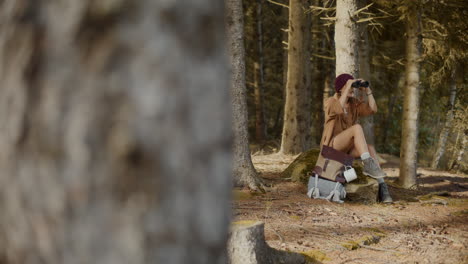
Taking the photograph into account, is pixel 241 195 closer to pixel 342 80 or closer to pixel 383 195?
pixel 342 80

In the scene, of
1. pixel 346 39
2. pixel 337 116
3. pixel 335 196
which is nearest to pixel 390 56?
pixel 346 39

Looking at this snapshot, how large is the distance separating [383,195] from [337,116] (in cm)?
143

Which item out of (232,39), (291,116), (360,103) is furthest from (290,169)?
(291,116)

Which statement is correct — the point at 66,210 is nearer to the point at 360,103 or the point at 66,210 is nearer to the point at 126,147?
the point at 126,147

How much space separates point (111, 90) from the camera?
1.21m

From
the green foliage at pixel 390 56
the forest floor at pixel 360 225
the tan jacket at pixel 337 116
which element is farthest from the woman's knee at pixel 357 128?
the green foliage at pixel 390 56

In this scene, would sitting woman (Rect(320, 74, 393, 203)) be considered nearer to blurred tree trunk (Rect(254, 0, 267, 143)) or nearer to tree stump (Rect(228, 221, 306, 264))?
tree stump (Rect(228, 221, 306, 264))

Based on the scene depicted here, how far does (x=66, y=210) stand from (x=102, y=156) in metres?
0.17

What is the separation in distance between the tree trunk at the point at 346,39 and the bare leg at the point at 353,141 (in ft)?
6.73

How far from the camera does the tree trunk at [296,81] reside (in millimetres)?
11742

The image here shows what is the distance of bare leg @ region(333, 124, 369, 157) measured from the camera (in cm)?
671

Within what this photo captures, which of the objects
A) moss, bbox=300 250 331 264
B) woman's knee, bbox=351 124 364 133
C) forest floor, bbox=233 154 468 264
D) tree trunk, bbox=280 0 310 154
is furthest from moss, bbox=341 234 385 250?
tree trunk, bbox=280 0 310 154

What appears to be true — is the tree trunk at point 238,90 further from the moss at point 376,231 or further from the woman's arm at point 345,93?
the moss at point 376,231

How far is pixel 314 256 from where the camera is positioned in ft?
14.2
